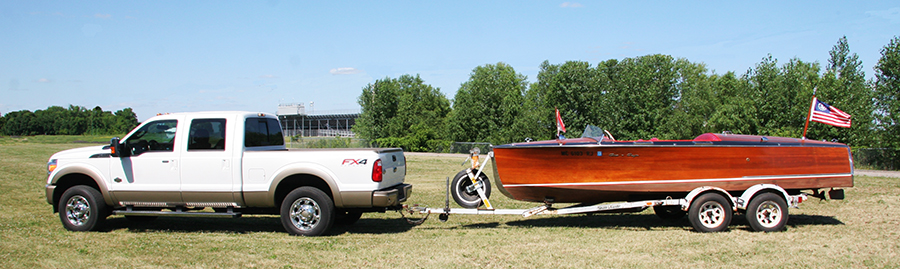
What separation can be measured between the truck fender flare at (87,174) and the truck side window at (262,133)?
2266 mm

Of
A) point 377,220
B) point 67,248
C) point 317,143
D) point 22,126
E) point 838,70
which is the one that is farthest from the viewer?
point 22,126

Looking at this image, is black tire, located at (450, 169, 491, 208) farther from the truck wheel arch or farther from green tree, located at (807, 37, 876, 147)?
green tree, located at (807, 37, 876, 147)

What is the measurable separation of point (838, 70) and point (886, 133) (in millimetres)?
14045

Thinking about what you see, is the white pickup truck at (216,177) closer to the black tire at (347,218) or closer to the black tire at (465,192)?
the black tire at (347,218)

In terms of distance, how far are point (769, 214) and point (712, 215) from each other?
Result: 915mm

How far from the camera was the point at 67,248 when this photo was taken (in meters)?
7.09

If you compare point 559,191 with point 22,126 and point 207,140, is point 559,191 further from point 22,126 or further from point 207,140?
point 22,126

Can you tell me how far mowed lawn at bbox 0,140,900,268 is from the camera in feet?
20.9

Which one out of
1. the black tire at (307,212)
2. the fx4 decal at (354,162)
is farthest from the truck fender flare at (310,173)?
the fx4 decal at (354,162)

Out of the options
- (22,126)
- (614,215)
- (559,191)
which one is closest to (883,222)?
(614,215)

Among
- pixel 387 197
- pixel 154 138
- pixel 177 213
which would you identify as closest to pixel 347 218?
pixel 387 197

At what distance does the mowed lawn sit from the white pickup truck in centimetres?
42

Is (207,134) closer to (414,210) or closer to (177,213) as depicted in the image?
(177,213)

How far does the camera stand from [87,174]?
27.2 feet
